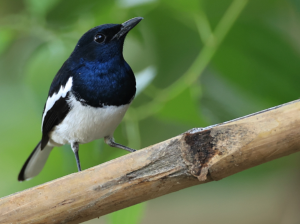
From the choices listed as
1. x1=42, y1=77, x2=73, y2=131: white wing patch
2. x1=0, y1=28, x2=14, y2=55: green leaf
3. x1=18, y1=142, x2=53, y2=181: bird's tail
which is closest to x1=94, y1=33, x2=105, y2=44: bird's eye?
x1=42, y1=77, x2=73, y2=131: white wing patch

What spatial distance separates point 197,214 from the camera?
109 cm

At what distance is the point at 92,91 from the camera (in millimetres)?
675

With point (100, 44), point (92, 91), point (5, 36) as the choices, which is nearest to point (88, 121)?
point (92, 91)

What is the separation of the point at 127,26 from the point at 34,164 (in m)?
0.42

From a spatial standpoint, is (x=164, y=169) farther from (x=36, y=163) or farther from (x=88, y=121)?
(x=36, y=163)

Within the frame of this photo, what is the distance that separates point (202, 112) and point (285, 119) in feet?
1.05

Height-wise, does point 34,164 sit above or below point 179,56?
below

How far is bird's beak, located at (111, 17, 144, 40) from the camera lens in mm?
654

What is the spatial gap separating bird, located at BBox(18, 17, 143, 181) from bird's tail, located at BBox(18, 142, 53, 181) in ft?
0.41

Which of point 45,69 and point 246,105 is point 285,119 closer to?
point 246,105

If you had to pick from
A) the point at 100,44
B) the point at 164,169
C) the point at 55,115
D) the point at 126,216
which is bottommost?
the point at 126,216

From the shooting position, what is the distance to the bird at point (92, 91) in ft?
2.21

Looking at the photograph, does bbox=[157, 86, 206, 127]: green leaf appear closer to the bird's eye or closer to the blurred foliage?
the blurred foliage

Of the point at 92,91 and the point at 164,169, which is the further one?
the point at 92,91
